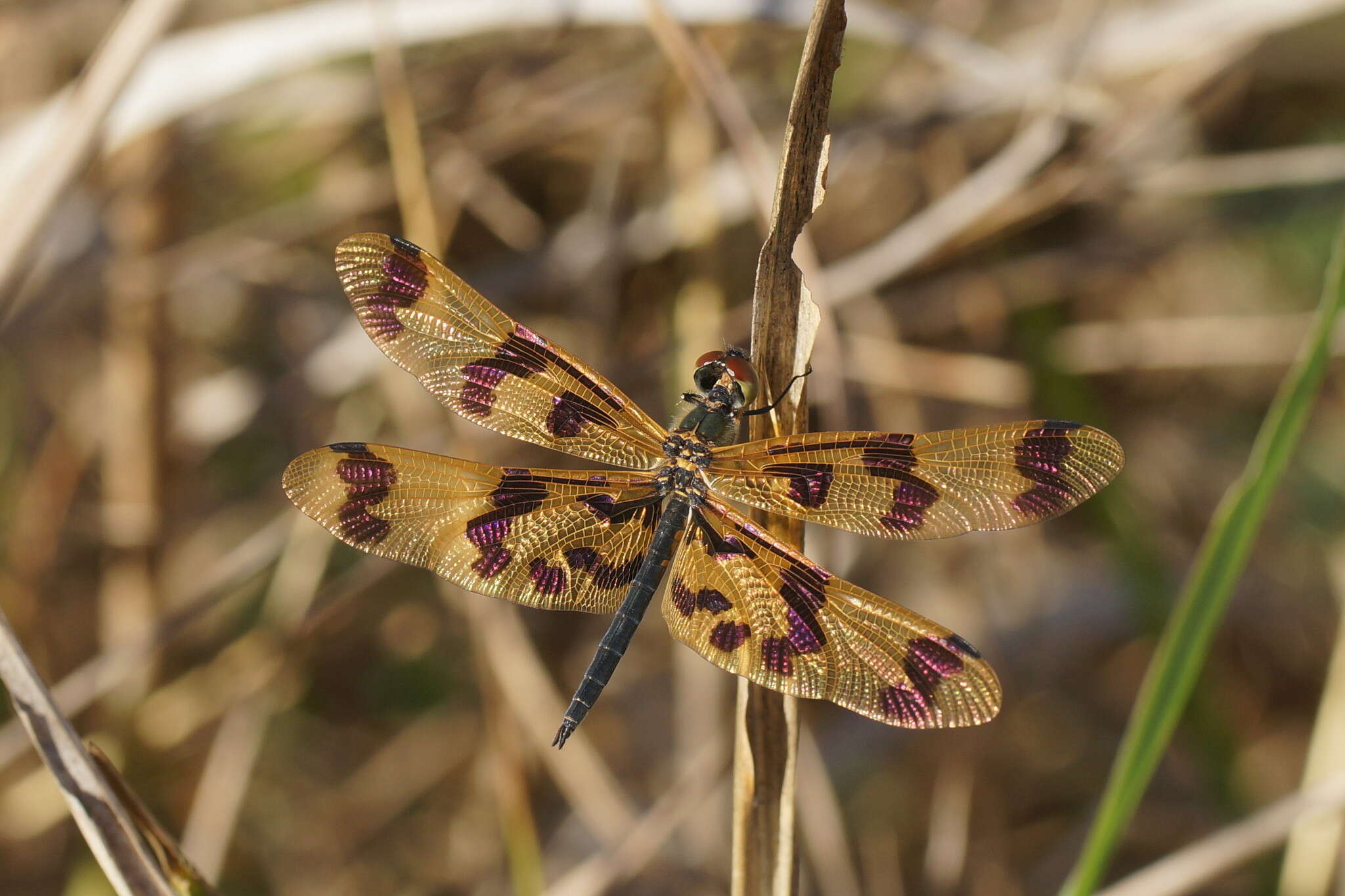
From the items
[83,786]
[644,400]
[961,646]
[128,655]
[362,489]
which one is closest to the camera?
[83,786]

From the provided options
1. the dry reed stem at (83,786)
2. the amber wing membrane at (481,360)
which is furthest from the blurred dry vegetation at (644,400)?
the dry reed stem at (83,786)

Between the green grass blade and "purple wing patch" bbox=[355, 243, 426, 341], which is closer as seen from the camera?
the green grass blade

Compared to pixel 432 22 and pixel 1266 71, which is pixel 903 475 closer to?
pixel 432 22

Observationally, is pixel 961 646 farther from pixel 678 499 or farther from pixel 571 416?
pixel 571 416

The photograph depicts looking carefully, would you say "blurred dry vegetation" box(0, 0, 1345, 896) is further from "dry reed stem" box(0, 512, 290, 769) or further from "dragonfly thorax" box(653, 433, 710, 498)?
"dragonfly thorax" box(653, 433, 710, 498)

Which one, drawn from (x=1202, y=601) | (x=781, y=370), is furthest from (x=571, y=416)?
(x=1202, y=601)

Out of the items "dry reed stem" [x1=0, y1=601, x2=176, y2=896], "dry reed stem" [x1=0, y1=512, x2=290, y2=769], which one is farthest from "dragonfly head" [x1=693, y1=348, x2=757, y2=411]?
"dry reed stem" [x1=0, y1=512, x2=290, y2=769]

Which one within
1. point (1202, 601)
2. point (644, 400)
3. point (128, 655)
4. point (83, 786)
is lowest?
point (83, 786)
